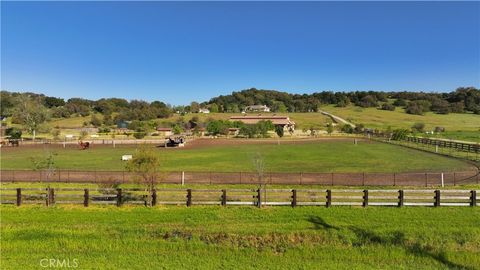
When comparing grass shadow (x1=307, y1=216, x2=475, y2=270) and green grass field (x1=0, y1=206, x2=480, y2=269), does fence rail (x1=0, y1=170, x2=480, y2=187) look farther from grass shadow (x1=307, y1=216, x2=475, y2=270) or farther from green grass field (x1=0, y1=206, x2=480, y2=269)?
grass shadow (x1=307, y1=216, x2=475, y2=270)

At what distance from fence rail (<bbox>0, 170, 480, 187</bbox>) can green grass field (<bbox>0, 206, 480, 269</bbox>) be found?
28.6ft

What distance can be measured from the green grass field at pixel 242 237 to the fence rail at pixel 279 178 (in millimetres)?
8711

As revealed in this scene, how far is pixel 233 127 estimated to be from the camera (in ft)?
357

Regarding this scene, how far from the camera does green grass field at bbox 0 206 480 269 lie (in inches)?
483

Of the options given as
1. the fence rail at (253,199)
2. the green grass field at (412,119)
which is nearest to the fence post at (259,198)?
the fence rail at (253,199)

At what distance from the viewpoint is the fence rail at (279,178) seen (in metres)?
27.0

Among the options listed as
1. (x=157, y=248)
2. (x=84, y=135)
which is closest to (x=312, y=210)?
(x=157, y=248)

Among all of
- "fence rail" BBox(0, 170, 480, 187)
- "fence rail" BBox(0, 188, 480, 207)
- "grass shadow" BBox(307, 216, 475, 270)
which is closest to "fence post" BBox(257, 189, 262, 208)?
"fence rail" BBox(0, 188, 480, 207)

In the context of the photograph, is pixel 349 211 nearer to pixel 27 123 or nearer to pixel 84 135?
pixel 84 135

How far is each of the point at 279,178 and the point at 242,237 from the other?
15040mm

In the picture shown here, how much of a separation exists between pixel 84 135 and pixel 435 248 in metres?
83.2

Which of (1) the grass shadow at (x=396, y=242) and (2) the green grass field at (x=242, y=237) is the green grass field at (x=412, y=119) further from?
(1) the grass shadow at (x=396, y=242)

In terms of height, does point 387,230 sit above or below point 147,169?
below

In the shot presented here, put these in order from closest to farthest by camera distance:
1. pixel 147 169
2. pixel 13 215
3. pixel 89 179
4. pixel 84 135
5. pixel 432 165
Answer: pixel 13 215 < pixel 147 169 < pixel 89 179 < pixel 432 165 < pixel 84 135
